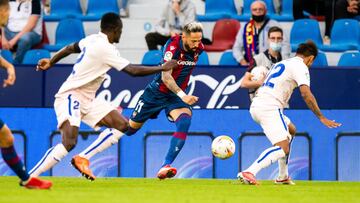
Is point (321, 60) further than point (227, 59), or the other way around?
point (227, 59)

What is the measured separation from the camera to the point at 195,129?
16.2m

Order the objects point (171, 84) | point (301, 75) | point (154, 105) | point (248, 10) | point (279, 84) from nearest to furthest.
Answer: point (301, 75), point (279, 84), point (171, 84), point (154, 105), point (248, 10)

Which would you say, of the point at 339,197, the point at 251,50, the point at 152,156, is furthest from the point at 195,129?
the point at 339,197

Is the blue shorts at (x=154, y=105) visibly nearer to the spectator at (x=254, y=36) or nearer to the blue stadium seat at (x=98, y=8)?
the spectator at (x=254, y=36)

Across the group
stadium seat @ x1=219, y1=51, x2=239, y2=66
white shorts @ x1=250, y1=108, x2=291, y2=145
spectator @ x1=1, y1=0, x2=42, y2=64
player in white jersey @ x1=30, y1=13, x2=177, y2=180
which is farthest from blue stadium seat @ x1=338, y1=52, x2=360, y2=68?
player in white jersey @ x1=30, y1=13, x2=177, y2=180

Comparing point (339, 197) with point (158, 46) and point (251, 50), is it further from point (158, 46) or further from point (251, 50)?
point (158, 46)

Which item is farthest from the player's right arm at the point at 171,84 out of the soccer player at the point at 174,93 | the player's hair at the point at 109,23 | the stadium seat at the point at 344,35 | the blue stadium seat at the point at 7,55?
the stadium seat at the point at 344,35

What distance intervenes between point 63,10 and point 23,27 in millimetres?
1404

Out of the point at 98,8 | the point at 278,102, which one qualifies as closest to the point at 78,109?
the point at 278,102

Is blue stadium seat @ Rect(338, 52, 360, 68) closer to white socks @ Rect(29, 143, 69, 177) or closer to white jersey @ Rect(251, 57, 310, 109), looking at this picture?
white jersey @ Rect(251, 57, 310, 109)

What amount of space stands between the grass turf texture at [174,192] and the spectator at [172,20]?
4853mm

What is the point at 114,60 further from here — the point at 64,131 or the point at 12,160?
the point at 12,160

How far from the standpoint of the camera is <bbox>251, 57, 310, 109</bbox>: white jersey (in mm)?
13445

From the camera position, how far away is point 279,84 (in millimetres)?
13586
